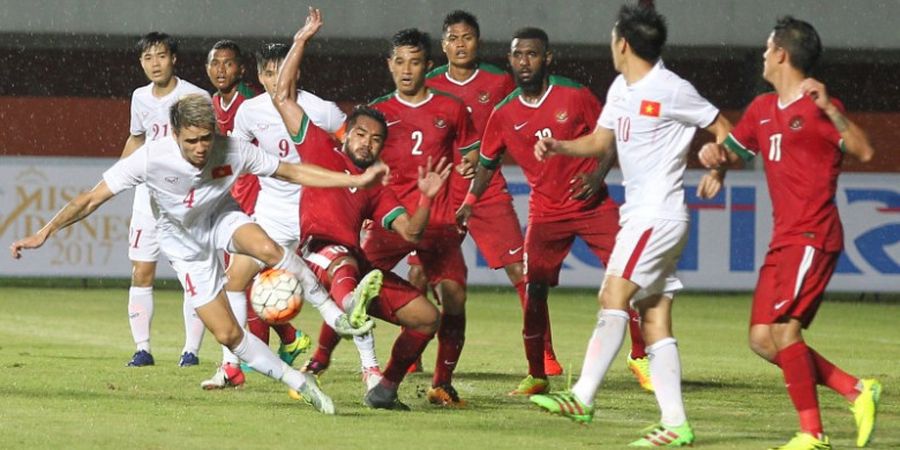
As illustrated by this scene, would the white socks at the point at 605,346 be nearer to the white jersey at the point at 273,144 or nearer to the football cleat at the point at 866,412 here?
the football cleat at the point at 866,412

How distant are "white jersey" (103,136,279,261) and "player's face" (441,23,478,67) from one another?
2765mm

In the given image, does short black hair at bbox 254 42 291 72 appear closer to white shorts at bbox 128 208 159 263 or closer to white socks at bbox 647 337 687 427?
white shorts at bbox 128 208 159 263

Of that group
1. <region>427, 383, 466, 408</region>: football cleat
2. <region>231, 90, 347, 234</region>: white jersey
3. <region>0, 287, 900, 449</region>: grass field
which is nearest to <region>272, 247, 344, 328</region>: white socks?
<region>0, 287, 900, 449</region>: grass field

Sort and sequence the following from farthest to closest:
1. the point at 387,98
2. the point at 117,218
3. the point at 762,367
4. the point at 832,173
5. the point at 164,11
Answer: the point at 164,11
the point at 117,218
the point at 762,367
the point at 387,98
the point at 832,173

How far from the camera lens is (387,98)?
9.80 m

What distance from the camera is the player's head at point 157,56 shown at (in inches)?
457

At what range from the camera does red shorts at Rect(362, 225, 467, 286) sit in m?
9.53

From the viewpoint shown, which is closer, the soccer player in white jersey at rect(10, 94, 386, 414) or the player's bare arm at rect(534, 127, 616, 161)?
the player's bare arm at rect(534, 127, 616, 161)

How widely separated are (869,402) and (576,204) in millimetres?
3034

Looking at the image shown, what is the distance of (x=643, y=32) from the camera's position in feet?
25.6

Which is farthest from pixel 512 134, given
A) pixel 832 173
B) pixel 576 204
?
pixel 832 173

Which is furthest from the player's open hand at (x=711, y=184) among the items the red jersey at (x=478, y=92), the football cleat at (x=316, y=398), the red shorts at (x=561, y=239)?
the red jersey at (x=478, y=92)

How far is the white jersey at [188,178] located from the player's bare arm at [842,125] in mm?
2964

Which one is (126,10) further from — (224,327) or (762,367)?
(224,327)
